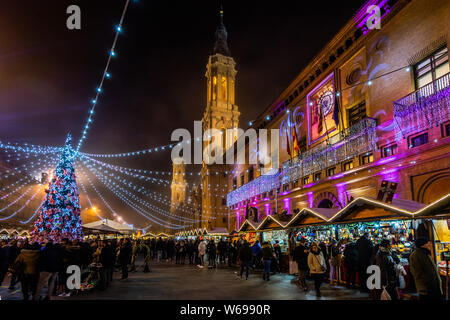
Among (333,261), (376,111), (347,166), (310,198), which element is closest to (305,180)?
(310,198)

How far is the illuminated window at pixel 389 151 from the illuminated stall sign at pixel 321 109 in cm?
413

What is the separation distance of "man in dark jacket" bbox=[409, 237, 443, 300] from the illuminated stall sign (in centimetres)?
1395

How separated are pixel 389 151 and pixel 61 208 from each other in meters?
19.0

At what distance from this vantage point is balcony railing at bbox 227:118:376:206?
15538mm

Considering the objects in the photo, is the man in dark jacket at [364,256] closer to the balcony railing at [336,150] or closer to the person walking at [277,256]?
the balcony railing at [336,150]

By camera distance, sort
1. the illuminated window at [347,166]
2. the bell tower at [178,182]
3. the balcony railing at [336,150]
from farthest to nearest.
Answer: the bell tower at [178,182] → the illuminated window at [347,166] → the balcony railing at [336,150]

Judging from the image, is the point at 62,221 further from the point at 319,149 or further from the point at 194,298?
the point at 319,149

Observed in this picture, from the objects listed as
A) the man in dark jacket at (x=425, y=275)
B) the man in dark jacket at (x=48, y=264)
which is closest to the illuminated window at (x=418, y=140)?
the man in dark jacket at (x=425, y=275)

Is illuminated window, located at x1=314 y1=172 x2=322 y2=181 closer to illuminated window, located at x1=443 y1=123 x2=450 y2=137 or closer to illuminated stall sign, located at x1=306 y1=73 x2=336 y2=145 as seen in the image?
illuminated stall sign, located at x1=306 y1=73 x2=336 y2=145

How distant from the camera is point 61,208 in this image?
754 inches

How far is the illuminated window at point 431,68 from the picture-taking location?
12436mm

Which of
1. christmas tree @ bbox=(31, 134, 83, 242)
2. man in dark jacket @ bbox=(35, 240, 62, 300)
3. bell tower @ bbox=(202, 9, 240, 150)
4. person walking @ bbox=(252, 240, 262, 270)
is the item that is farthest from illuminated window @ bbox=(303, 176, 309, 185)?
bell tower @ bbox=(202, 9, 240, 150)

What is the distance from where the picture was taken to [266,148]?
96.4 ft

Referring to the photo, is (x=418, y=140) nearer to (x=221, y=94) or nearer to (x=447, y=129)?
(x=447, y=129)
